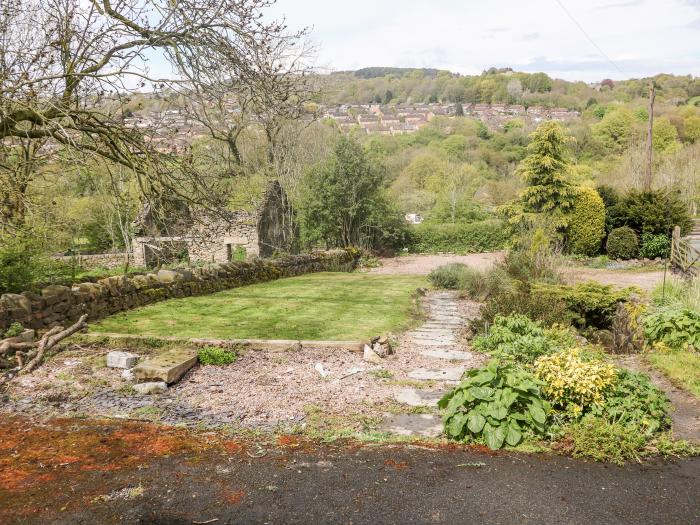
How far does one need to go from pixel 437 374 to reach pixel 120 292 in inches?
229

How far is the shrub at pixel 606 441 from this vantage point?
4176 millimetres

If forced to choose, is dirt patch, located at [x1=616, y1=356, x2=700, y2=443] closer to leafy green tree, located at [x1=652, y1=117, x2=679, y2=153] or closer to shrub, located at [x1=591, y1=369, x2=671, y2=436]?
shrub, located at [x1=591, y1=369, x2=671, y2=436]

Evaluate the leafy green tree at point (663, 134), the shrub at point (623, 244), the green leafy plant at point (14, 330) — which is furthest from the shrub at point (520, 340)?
the leafy green tree at point (663, 134)

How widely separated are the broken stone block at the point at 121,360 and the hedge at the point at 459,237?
79.1 feet

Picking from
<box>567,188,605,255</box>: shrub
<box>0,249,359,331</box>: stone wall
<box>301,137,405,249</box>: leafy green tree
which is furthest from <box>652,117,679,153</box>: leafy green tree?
<box>0,249,359,331</box>: stone wall

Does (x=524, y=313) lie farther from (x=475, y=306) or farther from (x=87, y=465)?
(x=87, y=465)

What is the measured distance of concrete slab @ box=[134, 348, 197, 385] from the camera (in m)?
5.87

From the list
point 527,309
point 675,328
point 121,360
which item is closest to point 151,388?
point 121,360

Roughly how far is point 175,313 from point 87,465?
5.32 metres

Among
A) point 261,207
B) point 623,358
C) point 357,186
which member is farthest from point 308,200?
point 623,358

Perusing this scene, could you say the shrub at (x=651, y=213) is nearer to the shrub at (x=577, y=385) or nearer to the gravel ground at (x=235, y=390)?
the gravel ground at (x=235, y=390)

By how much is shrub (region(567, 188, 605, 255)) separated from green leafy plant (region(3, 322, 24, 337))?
70.1 feet

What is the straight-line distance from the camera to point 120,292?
9.12 m

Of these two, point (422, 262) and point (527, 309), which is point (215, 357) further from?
point (422, 262)
